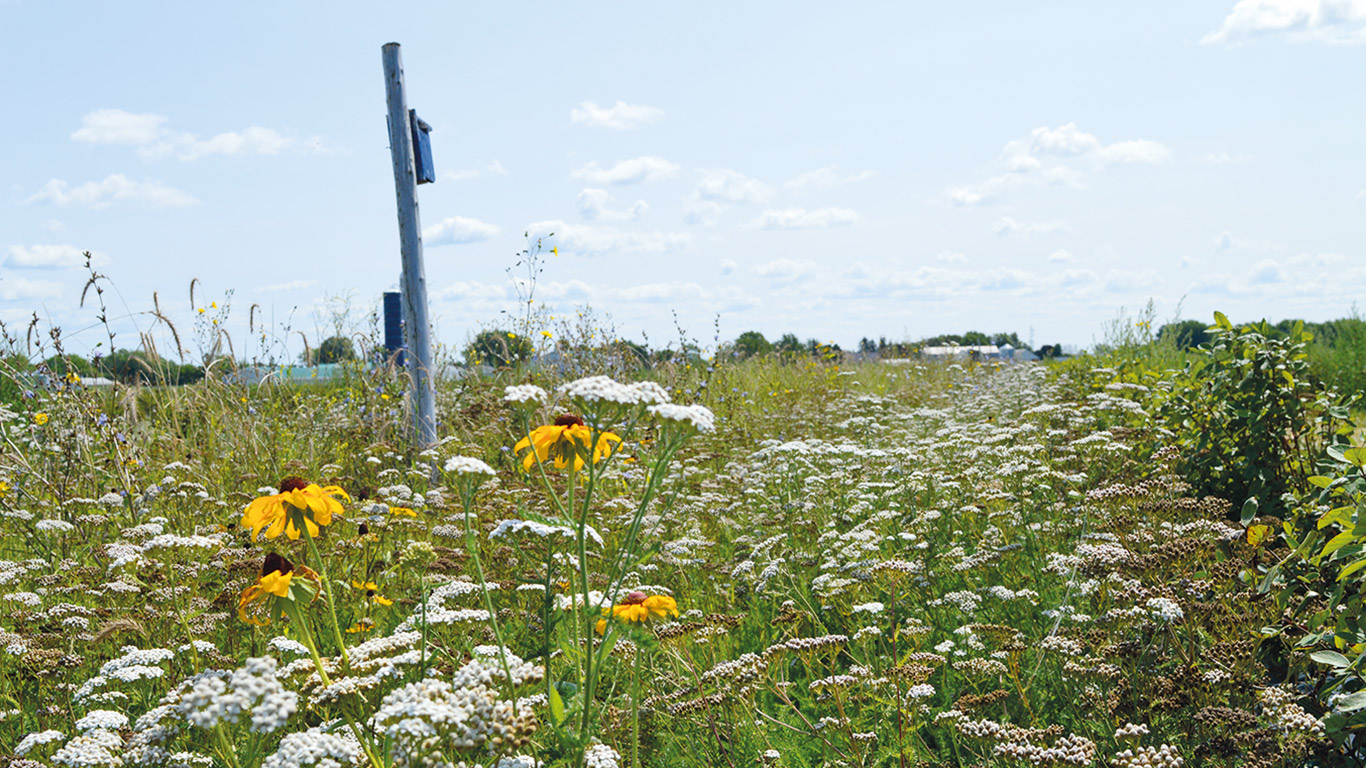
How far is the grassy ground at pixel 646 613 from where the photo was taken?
1925 millimetres

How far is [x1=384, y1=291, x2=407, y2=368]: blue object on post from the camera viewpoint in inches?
392

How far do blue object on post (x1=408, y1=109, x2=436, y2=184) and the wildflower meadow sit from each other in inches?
97.0

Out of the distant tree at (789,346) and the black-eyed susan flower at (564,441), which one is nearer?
the black-eyed susan flower at (564,441)

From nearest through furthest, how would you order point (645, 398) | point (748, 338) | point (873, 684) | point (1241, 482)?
point (645, 398) < point (873, 684) < point (1241, 482) < point (748, 338)

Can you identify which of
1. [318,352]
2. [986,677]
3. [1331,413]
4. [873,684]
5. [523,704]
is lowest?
[986,677]

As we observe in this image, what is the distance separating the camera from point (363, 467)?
279 inches

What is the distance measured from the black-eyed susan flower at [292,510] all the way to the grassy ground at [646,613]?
20 centimetres

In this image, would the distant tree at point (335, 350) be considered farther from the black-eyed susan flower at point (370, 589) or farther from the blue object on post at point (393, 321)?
the black-eyed susan flower at point (370, 589)

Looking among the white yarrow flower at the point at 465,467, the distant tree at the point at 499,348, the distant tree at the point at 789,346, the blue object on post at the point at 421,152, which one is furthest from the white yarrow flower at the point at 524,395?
the distant tree at the point at 789,346

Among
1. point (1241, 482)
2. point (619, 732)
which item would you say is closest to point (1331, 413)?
point (1241, 482)

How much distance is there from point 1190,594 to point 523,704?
7.59 feet

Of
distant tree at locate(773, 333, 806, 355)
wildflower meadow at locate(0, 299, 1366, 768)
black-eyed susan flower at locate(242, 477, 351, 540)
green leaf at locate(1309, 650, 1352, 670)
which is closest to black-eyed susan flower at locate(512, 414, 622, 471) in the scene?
wildflower meadow at locate(0, 299, 1366, 768)

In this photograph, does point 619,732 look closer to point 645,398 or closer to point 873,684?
point 873,684

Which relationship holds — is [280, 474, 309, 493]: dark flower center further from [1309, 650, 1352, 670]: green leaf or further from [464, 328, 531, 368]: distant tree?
[464, 328, 531, 368]: distant tree
